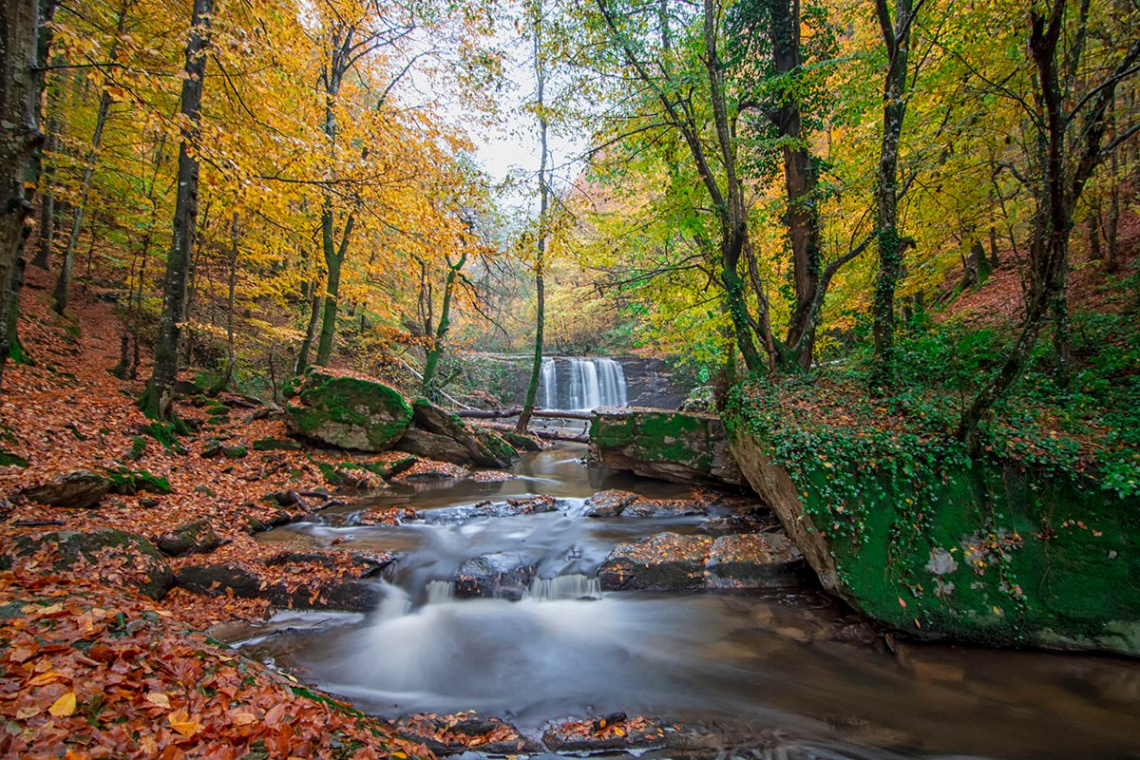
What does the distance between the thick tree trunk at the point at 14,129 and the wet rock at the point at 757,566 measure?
679 cm

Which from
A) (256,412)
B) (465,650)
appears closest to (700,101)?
(465,650)

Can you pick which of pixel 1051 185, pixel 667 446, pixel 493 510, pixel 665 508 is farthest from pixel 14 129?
pixel 667 446

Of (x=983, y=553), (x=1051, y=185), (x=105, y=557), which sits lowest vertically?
(x=105, y=557)

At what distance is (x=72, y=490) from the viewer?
5.04 metres

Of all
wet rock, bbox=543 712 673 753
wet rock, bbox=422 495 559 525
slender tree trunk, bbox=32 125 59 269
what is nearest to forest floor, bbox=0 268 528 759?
wet rock, bbox=543 712 673 753

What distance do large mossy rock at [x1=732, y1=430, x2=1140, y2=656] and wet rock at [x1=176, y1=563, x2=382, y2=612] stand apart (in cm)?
521

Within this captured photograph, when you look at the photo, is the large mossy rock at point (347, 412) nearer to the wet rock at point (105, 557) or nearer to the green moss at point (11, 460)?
the green moss at point (11, 460)

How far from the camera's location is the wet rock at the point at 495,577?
557 centimetres

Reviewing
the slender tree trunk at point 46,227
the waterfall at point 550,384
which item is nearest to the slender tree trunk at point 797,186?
the slender tree trunk at point 46,227

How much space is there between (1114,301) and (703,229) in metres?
6.44

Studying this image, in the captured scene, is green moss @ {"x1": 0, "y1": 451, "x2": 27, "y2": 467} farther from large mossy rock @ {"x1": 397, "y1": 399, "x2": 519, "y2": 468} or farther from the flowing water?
large mossy rock @ {"x1": 397, "y1": 399, "x2": 519, "y2": 468}

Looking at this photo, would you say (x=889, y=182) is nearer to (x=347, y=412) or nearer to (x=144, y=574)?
(x=144, y=574)

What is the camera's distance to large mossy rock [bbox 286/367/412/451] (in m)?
9.48

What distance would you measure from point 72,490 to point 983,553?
31.9 feet
